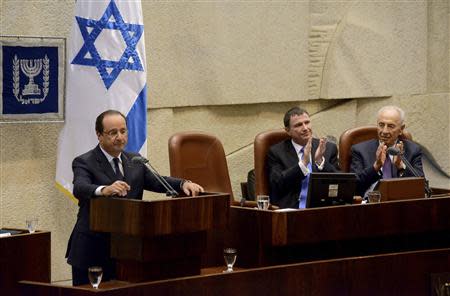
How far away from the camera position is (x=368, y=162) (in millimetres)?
6871

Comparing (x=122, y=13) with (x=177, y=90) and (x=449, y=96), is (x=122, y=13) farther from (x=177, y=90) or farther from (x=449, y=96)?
(x=449, y=96)

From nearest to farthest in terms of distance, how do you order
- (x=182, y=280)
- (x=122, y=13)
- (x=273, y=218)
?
(x=182, y=280)
(x=273, y=218)
(x=122, y=13)

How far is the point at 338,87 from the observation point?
8.82m

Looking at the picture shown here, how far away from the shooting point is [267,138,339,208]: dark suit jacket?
21.4 feet

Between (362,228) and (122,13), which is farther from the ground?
(122,13)

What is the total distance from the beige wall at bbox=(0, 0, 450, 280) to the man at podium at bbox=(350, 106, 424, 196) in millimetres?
1574

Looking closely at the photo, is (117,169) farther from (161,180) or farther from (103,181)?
(161,180)

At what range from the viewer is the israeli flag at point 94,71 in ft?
22.6

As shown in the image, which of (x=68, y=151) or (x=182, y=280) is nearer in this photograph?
(x=182, y=280)

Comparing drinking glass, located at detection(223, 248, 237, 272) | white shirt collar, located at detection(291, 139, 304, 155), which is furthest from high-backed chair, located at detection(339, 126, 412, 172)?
drinking glass, located at detection(223, 248, 237, 272)

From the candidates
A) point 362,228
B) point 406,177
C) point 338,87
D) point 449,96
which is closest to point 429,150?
point 449,96

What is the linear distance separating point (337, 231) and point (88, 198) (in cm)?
143

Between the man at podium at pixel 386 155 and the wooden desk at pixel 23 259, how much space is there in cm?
218

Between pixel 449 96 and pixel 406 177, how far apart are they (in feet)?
9.36
